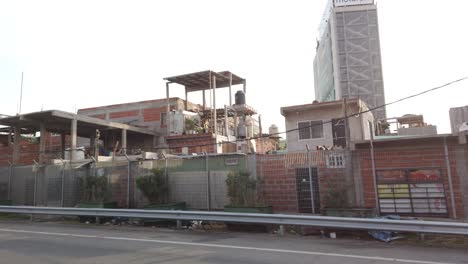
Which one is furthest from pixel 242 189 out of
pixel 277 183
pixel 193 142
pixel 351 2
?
pixel 351 2

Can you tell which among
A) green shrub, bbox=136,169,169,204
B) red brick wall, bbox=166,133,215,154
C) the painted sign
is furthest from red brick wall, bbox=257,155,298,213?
the painted sign

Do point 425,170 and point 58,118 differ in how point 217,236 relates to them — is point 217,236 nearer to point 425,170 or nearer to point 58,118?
point 425,170

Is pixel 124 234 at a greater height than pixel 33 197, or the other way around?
pixel 33 197

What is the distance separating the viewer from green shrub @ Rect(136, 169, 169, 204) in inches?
564

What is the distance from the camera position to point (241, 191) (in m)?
12.5

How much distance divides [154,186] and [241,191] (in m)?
3.90

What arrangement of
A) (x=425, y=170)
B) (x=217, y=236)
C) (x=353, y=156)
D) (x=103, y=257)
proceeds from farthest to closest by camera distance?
(x=353, y=156) < (x=425, y=170) < (x=217, y=236) < (x=103, y=257)

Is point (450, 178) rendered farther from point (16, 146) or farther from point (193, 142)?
point (16, 146)

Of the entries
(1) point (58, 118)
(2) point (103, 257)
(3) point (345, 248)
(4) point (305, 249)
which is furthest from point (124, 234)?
(1) point (58, 118)

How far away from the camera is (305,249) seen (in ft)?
26.1

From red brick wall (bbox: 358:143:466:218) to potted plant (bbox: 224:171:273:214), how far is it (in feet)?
11.8

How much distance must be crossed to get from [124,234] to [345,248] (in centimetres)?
622

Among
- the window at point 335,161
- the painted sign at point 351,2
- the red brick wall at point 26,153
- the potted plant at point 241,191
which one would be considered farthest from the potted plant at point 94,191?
the painted sign at point 351,2

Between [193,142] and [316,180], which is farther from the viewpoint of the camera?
[193,142]
